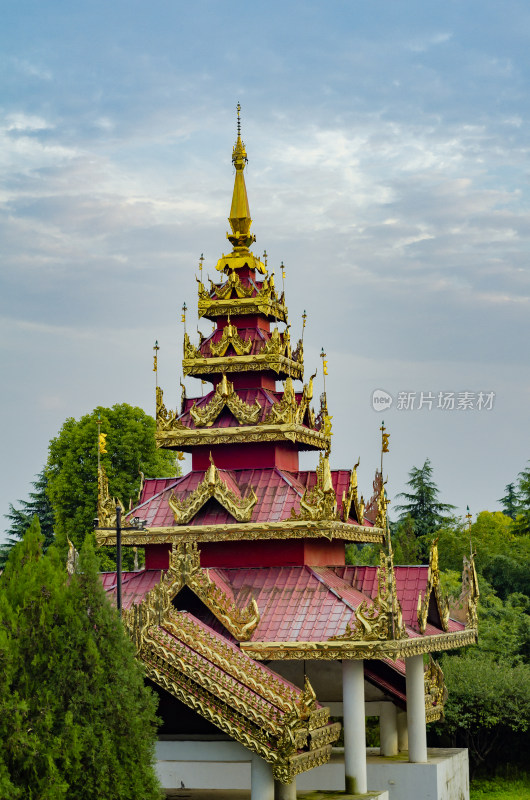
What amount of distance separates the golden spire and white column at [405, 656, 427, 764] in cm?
1067

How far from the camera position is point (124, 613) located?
22.5 meters

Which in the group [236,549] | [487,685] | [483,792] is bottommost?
[483,792]

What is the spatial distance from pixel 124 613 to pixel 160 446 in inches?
239

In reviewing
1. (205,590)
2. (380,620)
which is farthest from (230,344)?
(380,620)

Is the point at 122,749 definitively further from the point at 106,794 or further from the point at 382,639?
the point at 382,639

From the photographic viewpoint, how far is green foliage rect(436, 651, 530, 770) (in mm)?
35344

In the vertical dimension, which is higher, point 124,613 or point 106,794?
point 124,613

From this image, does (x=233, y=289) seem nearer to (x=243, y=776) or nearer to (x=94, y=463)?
(x=243, y=776)

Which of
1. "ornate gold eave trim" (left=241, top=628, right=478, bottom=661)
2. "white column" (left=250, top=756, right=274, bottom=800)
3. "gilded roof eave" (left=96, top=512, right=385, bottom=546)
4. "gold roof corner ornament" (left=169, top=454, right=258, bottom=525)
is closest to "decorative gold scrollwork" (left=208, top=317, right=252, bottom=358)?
"gold roof corner ornament" (left=169, top=454, right=258, bottom=525)

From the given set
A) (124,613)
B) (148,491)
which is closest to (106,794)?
(124,613)

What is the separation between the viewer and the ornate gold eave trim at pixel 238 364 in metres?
27.7

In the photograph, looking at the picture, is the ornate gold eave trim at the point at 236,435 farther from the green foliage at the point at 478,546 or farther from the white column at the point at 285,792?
the green foliage at the point at 478,546

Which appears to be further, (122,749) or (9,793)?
(122,749)

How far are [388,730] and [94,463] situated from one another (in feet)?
86.2
